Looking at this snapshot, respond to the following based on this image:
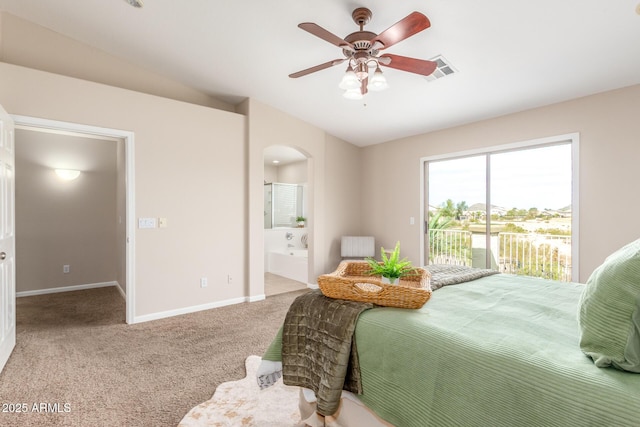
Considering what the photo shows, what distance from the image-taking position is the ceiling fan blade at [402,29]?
1.87 m

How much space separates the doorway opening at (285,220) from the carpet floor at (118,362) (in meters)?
1.59

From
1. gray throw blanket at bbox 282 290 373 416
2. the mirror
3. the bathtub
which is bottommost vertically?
the bathtub

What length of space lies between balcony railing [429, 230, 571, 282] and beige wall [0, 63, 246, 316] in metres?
2.99

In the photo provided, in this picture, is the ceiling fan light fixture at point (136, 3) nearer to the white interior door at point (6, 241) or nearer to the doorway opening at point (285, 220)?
the white interior door at point (6, 241)

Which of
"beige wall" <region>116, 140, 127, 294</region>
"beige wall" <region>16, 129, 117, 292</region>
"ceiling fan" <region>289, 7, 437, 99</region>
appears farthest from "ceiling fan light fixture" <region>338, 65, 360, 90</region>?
"beige wall" <region>16, 129, 117, 292</region>

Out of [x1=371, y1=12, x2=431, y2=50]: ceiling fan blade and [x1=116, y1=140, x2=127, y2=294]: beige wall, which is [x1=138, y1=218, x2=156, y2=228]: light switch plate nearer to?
[x1=116, y1=140, x2=127, y2=294]: beige wall

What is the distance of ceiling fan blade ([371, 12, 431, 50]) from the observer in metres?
1.87

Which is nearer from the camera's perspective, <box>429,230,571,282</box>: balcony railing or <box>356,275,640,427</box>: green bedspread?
<box>356,275,640,427</box>: green bedspread

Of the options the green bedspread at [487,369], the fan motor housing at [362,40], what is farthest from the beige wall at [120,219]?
the green bedspread at [487,369]

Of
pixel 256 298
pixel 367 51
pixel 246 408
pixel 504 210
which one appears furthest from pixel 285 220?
pixel 246 408

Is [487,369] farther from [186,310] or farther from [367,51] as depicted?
[186,310]

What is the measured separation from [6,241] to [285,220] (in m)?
5.37

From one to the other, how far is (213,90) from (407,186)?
10.6 feet

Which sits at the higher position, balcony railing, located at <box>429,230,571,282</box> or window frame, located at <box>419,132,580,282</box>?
window frame, located at <box>419,132,580,282</box>
